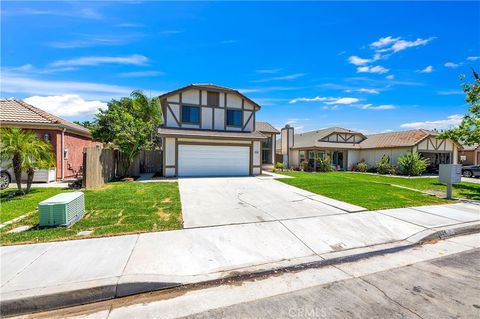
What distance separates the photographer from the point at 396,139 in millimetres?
24672

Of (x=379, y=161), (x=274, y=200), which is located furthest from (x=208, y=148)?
(x=379, y=161)

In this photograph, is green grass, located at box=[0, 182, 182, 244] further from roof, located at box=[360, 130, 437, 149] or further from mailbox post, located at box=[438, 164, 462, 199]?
roof, located at box=[360, 130, 437, 149]

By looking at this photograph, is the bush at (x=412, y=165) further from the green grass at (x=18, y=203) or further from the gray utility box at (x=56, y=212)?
the green grass at (x=18, y=203)

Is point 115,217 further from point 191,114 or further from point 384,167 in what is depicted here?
point 384,167

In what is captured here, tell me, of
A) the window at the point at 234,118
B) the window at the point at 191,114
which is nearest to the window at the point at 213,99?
the window at the point at 191,114

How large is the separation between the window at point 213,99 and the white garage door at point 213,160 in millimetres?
3537

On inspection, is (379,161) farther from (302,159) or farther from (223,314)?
(223,314)

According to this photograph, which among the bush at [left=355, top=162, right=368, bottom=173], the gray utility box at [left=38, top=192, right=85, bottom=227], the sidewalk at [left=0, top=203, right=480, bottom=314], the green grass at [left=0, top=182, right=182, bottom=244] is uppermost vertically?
the bush at [left=355, top=162, right=368, bottom=173]

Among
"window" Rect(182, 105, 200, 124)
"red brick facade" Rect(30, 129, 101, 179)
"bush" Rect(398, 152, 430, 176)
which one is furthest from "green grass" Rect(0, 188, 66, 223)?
"bush" Rect(398, 152, 430, 176)

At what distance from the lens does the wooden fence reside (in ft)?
35.5

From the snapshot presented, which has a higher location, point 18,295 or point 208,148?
point 208,148

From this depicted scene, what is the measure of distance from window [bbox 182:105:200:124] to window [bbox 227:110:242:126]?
2.39 metres

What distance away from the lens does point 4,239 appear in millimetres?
4980

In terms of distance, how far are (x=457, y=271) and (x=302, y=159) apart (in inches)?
913
